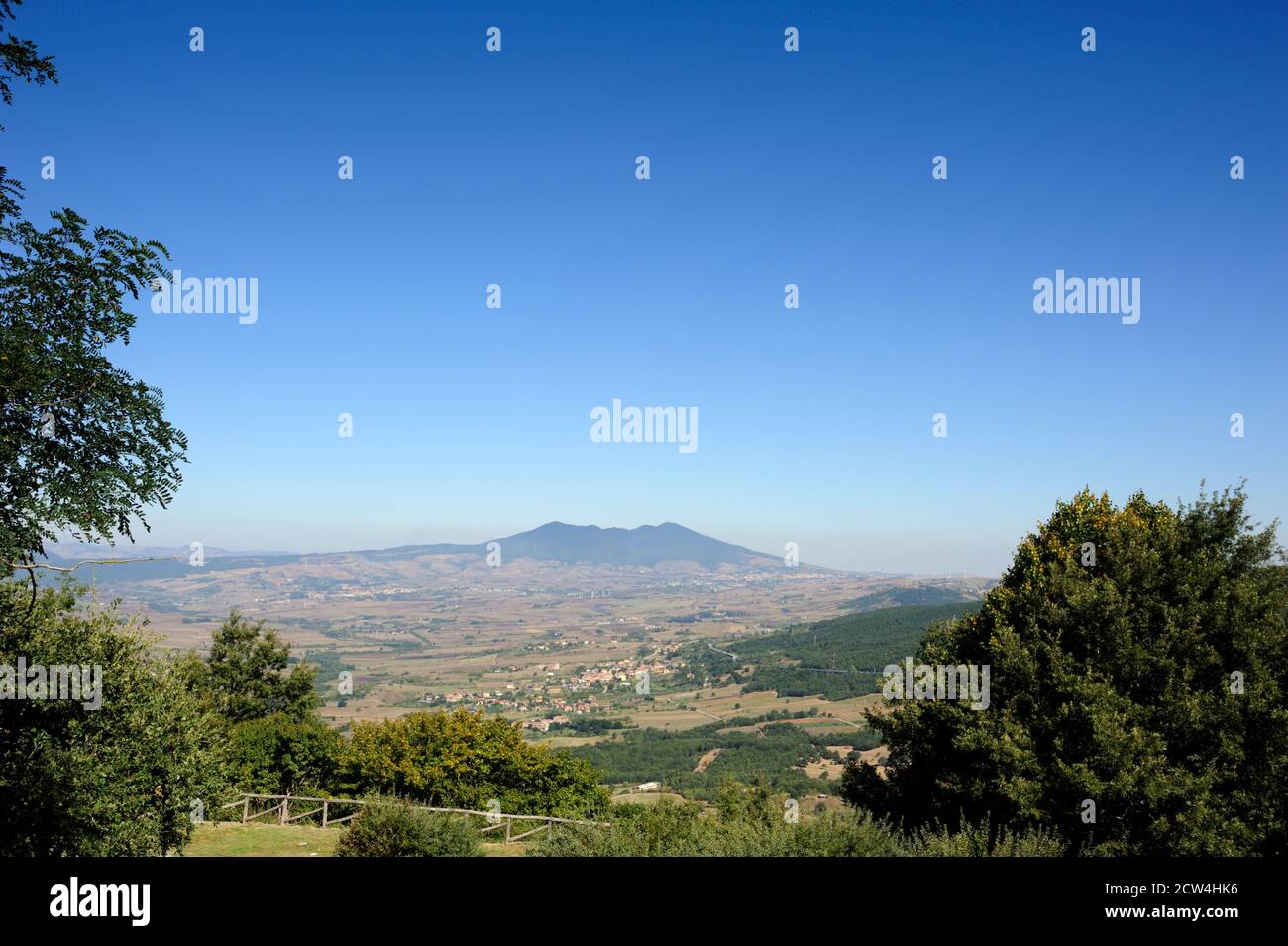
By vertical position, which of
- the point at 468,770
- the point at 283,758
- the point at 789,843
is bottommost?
the point at 283,758

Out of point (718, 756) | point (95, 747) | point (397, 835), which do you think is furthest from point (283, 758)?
point (718, 756)

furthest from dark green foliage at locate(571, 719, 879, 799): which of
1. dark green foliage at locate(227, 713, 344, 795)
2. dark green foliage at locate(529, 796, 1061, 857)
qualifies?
dark green foliage at locate(529, 796, 1061, 857)

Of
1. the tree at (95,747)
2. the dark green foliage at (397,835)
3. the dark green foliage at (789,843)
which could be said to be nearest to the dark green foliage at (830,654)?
the dark green foliage at (789,843)

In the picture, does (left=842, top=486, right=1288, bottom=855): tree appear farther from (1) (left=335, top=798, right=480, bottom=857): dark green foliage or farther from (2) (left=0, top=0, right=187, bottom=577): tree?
(2) (left=0, top=0, right=187, bottom=577): tree

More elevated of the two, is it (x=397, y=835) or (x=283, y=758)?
(x=397, y=835)

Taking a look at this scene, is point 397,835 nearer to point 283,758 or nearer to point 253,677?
point 283,758
